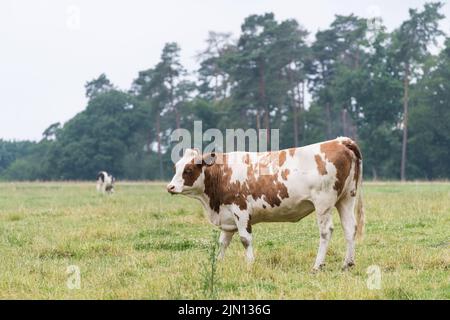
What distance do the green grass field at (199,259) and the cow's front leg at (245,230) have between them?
0.21 meters

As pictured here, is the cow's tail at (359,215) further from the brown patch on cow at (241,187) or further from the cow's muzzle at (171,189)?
the cow's muzzle at (171,189)

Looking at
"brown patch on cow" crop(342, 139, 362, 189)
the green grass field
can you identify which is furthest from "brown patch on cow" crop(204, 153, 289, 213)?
"brown patch on cow" crop(342, 139, 362, 189)

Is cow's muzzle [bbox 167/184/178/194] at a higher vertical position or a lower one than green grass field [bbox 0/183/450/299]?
higher

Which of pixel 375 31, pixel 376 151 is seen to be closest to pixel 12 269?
→ pixel 376 151

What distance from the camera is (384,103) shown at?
5806 cm

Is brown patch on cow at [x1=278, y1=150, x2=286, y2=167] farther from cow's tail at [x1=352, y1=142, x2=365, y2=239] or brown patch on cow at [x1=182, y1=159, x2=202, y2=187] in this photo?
Result: brown patch on cow at [x1=182, y1=159, x2=202, y2=187]

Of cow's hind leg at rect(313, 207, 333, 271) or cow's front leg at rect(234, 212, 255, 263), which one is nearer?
cow's hind leg at rect(313, 207, 333, 271)

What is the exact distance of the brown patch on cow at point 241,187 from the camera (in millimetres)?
9570

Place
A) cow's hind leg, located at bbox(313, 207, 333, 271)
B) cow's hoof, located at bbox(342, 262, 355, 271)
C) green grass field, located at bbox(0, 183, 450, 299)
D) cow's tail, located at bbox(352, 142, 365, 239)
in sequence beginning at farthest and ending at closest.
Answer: cow's tail, located at bbox(352, 142, 365, 239) < cow's hind leg, located at bbox(313, 207, 333, 271) < cow's hoof, located at bbox(342, 262, 355, 271) < green grass field, located at bbox(0, 183, 450, 299)

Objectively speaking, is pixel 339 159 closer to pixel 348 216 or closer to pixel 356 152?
pixel 356 152

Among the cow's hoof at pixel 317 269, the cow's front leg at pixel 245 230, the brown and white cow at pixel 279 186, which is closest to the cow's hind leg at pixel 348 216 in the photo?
the brown and white cow at pixel 279 186

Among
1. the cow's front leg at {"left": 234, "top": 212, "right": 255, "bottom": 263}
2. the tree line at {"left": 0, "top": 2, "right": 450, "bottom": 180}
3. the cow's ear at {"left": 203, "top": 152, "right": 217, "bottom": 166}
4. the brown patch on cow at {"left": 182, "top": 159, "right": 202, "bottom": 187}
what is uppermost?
the tree line at {"left": 0, "top": 2, "right": 450, "bottom": 180}

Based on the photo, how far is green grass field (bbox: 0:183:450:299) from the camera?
24.5 feet

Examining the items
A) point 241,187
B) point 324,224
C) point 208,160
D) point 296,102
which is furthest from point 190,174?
point 296,102
